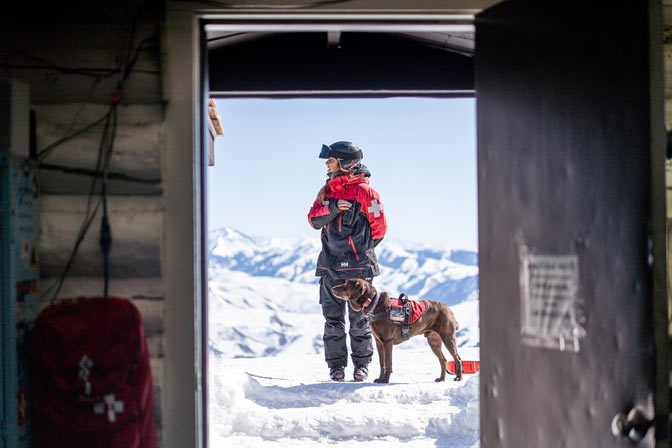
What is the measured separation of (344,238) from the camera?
4613 millimetres

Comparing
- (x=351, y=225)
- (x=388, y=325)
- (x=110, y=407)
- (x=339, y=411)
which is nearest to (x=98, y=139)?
(x=110, y=407)

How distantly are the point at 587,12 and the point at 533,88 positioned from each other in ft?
0.86

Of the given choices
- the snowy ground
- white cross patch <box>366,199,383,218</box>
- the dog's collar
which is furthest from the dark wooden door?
white cross patch <box>366,199,383,218</box>

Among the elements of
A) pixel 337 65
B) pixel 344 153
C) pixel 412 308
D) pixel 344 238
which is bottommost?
pixel 412 308

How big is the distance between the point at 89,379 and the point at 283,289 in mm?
5351

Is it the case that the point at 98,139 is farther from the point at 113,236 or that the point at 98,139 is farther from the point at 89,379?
the point at 89,379

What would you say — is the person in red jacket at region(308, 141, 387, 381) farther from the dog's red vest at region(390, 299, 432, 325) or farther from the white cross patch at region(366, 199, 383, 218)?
the dog's red vest at region(390, 299, 432, 325)

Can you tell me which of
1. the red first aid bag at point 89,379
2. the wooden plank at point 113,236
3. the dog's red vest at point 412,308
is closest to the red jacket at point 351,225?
the dog's red vest at point 412,308

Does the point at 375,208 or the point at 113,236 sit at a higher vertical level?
the point at 375,208

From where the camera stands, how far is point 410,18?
2.03 meters

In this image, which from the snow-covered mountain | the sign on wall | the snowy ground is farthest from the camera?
the snow-covered mountain

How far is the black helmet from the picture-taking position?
15.3 ft

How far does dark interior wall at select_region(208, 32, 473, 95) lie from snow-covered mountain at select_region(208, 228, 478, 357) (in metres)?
2.30

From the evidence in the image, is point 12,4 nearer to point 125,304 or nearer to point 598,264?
point 125,304
